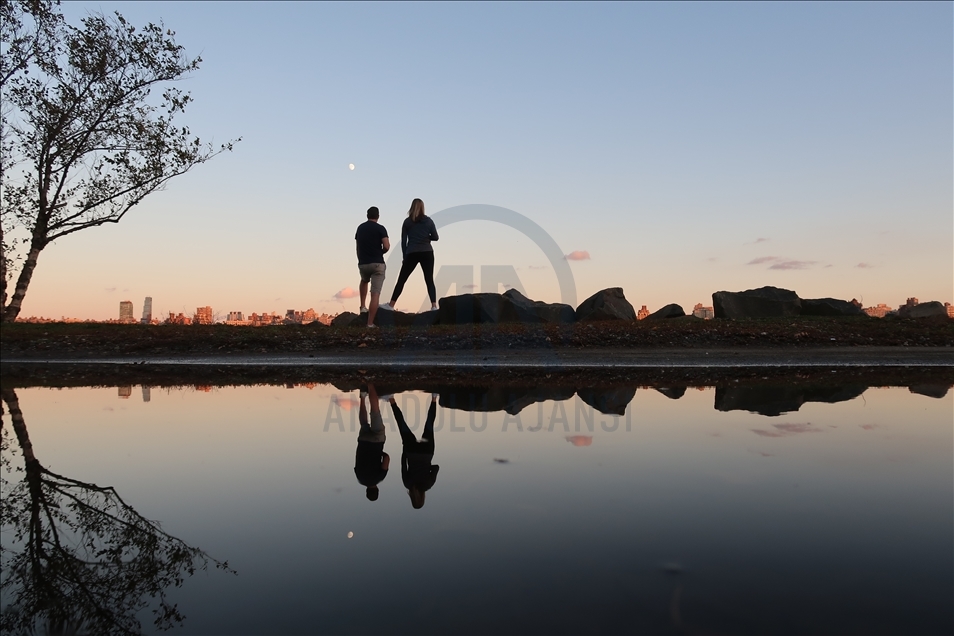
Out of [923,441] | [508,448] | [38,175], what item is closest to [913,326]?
[923,441]

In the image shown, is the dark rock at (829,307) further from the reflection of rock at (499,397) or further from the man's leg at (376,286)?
the reflection of rock at (499,397)

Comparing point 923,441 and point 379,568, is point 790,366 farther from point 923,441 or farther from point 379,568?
point 379,568

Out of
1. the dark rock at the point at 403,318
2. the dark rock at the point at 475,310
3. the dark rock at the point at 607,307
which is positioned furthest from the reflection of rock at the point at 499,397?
the dark rock at the point at 607,307

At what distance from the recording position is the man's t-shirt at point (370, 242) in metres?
15.2

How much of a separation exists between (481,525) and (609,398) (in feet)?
15.3

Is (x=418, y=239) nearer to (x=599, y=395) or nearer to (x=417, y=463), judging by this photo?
(x=599, y=395)

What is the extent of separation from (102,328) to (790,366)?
1600cm

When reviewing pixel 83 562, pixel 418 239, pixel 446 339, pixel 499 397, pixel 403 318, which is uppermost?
pixel 418 239

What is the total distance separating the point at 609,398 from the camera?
24.5 feet

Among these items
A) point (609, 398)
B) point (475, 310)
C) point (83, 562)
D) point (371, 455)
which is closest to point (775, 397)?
point (609, 398)

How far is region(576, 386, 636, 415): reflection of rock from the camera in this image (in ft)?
21.9

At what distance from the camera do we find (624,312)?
73.2 ft

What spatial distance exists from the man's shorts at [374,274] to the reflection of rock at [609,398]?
8.08 metres

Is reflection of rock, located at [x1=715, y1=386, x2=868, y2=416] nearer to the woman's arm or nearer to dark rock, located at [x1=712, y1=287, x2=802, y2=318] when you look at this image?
the woman's arm
